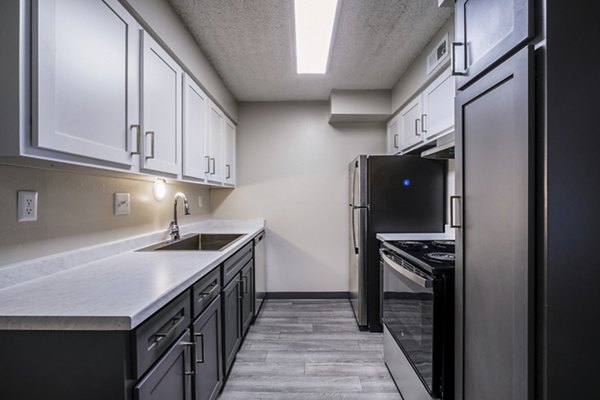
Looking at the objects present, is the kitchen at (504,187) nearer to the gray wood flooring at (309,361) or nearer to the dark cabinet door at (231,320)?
the dark cabinet door at (231,320)

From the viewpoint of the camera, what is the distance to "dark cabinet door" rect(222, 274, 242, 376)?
1832 millimetres

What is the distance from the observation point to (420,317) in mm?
1516

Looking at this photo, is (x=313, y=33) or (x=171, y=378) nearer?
(x=171, y=378)

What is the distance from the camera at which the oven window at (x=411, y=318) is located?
1.42 m

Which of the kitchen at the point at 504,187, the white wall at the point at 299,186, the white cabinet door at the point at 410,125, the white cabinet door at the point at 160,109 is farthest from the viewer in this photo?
the white wall at the point at 299,186

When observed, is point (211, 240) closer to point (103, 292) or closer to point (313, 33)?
point (103, 292)

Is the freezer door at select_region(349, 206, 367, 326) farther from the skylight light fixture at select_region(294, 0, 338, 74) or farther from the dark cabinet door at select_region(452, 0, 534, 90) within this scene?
the dark cabinet door at select_region(452, 0, 534, 90)

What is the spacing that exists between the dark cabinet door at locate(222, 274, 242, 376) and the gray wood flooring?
195 millimetres

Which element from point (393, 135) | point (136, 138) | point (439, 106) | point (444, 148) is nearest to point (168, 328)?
point (136, 138)

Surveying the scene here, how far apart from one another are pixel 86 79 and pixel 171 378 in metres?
1.13

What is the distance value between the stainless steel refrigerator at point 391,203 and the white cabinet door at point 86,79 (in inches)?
75.7

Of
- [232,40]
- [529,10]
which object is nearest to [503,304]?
[529,10]

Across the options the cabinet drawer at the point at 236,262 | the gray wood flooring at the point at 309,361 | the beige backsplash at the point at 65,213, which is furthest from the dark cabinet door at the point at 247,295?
the beige backsplash at the point at 65,213

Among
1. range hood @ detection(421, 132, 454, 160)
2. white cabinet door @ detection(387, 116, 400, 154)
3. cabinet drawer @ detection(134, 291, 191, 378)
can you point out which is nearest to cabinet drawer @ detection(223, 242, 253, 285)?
cabinet drawer @ detection(134, 291, 191, 378)
